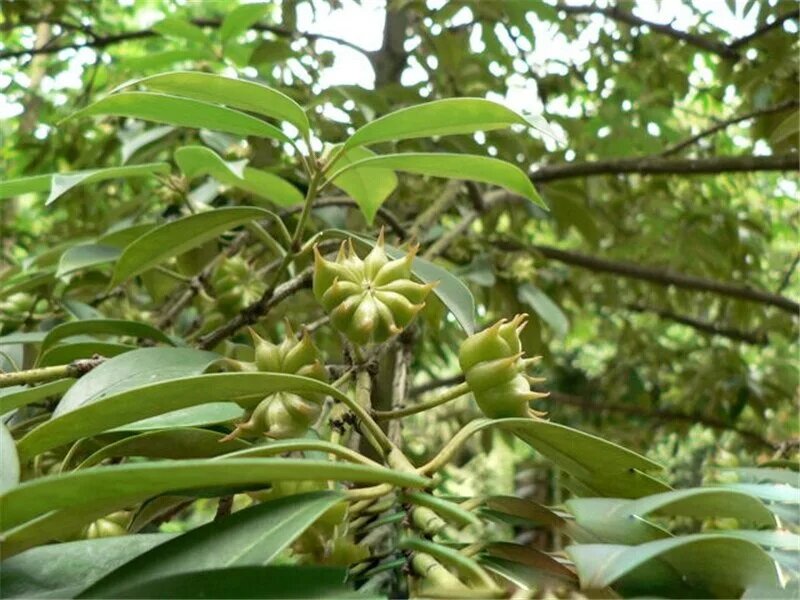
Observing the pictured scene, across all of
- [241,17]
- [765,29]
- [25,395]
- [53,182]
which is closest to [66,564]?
[25,395]

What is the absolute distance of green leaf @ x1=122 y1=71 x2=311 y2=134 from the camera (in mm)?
616

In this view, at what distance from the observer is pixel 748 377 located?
1774 millimetres

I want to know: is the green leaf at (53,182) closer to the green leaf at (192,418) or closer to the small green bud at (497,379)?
the green leaf at (192,418)

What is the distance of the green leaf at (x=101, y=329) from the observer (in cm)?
71

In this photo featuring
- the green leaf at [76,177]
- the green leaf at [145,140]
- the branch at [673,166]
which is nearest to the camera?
the green leaf at [76,177]

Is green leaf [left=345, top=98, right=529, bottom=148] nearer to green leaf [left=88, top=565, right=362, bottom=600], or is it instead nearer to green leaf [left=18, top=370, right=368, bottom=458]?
green leaf [left=18, top=370, right=368, bottom=458]

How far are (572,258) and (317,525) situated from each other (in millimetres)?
1071

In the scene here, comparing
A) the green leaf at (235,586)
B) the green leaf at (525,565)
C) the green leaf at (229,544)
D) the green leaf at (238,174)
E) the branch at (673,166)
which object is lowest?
the green leaf at (525,565)

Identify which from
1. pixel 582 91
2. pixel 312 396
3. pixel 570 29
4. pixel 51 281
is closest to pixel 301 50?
pixel 570 29

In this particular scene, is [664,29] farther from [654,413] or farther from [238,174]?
[238,174]

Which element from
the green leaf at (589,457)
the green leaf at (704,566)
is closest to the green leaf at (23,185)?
the green leaf at (589,457)

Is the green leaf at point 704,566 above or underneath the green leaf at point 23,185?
underneath

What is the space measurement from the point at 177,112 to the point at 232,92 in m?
0.04

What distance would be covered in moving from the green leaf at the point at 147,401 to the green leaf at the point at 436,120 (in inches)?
8.7
